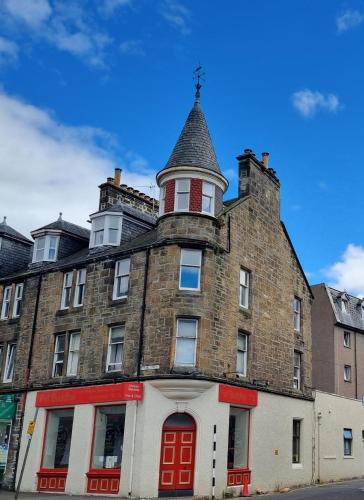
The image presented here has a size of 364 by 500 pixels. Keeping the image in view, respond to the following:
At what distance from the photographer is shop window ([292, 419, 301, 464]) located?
91.8ft

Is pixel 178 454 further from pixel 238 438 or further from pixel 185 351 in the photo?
pixel 185 351

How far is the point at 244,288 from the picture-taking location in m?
26.5

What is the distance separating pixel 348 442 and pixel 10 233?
21.9 m

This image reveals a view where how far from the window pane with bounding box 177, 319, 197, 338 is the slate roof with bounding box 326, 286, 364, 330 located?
1894 cm

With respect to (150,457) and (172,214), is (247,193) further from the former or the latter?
(150,457)

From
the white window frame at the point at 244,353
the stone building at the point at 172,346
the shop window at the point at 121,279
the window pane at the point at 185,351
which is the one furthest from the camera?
the shop window at the point at 121,279

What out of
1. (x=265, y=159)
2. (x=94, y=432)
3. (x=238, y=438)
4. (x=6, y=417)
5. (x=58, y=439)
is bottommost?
(x=58, y=439)

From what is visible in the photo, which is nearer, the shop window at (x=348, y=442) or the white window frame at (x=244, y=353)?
the white window frame at (x=244, y=353)

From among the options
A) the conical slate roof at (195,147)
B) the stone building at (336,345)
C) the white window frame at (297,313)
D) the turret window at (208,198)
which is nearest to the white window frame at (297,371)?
the white window frame at (297,313)

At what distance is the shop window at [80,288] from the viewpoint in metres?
27.4

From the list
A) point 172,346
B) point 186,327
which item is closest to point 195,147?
point 186,327

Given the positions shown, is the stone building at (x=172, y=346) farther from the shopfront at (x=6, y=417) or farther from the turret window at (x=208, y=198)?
the shopfront at (x=6, y=417)

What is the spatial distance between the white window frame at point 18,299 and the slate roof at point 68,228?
305 cm

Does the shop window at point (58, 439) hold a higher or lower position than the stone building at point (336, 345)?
lower
